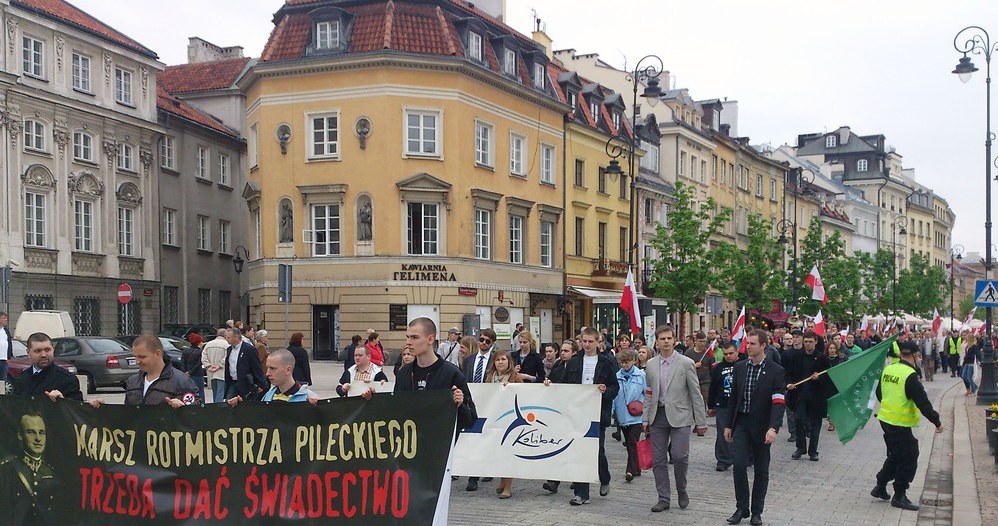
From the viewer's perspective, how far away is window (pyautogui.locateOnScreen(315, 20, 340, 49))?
126 feet

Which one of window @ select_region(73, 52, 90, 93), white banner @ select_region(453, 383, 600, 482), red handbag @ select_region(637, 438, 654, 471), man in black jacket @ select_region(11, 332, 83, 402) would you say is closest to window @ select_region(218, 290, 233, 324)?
window @ select_region(73, 52, 90, 93)

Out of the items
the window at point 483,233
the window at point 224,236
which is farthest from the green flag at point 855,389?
the window at point 224,236

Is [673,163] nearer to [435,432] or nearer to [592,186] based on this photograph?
[592,186]

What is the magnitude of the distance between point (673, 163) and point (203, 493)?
54.7m

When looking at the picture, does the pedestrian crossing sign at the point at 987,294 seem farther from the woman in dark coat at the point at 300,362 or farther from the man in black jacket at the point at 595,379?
the woman in dark coat at the point at 300,362

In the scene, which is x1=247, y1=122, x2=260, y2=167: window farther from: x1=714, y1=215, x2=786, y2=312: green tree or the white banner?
the white banner

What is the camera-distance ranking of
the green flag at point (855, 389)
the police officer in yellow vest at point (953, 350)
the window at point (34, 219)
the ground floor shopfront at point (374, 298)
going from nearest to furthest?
the green flag at point (855, 389), the window at point (34, 219), the ground floor shopfront at point (374, 298), the police officer in yellow vest at point (953, 350)

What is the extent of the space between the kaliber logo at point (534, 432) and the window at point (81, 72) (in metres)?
33.0

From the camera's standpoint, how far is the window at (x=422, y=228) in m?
38.5

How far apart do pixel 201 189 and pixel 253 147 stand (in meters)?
7.40

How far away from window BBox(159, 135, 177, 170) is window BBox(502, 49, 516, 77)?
14724 millimetres

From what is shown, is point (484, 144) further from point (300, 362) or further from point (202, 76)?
point (300, 362)

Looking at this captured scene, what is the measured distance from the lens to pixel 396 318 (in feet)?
125

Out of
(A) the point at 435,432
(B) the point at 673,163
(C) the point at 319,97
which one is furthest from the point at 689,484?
(B) the point at 673,163
